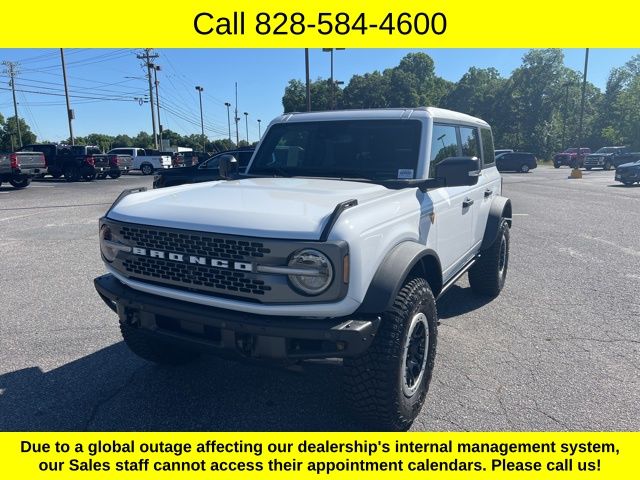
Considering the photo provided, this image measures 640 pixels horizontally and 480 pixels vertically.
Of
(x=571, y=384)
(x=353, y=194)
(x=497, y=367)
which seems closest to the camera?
(x=353, y=194)

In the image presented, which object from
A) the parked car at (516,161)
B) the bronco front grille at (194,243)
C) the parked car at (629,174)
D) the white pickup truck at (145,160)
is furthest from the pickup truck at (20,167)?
the parked car at (516,161)

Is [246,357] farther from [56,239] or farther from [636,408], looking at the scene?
[56,239]

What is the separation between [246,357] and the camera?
2561mm

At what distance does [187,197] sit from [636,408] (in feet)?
11.0

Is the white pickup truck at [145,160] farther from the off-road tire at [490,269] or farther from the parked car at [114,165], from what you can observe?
the off-road tire at [490,269]

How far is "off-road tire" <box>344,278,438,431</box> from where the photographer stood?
8.67 ft

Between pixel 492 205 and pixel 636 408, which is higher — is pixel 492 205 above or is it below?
above

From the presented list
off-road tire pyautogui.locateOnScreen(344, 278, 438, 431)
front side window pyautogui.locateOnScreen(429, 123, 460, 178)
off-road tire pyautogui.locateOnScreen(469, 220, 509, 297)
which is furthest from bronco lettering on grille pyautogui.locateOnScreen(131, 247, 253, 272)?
off-road tire pyautogui.locateOnScreen(469, 220, 509, 297)

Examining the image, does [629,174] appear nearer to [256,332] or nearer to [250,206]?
[250,206]

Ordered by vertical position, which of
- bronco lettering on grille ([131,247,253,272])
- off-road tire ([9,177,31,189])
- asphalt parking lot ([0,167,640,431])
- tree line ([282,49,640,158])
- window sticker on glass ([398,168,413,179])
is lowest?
asphalt parking lot ([0,167,640,431])

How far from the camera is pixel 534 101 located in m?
68.7

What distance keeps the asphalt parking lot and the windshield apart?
164 centimetres

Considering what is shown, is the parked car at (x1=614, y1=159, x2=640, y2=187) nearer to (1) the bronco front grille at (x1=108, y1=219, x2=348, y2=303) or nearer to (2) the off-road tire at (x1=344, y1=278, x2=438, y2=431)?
(2) the off-road tire at (x1=344, y1=278, x2=438, y2=431)

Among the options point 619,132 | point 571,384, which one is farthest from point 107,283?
point 619,132
